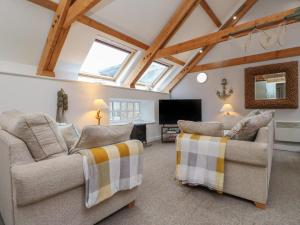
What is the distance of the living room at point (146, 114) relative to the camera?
1353 millimetres

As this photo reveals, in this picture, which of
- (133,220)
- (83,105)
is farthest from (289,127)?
(83,105)

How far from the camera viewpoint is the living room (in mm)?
1353

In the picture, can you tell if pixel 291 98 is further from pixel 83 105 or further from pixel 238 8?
pixel 83 105

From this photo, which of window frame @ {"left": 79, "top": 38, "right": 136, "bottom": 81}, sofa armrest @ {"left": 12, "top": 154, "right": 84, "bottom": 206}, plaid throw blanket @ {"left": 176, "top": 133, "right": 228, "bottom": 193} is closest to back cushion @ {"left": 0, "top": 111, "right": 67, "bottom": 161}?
sofa armrest @ {"left": 12, "top": 154, "right": 84, "bottom": 206}

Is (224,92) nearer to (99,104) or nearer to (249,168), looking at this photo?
(99,104)

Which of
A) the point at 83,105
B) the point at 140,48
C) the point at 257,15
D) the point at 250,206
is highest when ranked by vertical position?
the point at 257,15

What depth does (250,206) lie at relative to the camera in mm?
1846

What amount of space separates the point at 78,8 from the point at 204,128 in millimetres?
2479

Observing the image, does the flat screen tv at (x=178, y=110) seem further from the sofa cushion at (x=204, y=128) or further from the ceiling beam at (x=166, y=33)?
the sofa cushion at (x=204, y=128)

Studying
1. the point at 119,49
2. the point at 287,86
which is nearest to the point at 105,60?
the point at 119,49

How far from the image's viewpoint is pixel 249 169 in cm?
186

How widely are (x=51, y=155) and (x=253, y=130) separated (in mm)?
1981

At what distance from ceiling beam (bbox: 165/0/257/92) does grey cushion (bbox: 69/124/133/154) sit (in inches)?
184

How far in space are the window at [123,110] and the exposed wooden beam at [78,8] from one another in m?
2.45
